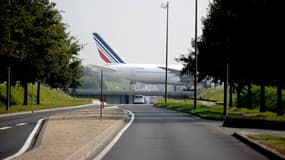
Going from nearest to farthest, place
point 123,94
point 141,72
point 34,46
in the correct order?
point 34,46
point 123,94
point 141,72

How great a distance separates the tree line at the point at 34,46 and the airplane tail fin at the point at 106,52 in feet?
209

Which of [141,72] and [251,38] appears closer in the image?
[251,38]

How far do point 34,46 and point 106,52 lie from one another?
276 feet

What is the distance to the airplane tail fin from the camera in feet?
458

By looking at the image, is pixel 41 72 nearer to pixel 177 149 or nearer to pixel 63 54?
pixel 63 54

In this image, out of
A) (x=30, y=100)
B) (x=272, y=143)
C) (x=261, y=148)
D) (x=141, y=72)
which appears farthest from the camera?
(x=141, y=72)

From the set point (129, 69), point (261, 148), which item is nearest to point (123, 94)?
point (129, 69)

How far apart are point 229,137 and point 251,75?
19.5 meters

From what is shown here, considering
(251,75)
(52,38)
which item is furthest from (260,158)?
(52,38)

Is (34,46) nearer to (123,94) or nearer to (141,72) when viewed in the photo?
(123,94)

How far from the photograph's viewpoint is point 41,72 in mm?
61875

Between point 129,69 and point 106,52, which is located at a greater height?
point 106,52

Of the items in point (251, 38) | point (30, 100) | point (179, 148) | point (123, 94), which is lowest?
point (179, 148)

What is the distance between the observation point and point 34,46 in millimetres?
57594
